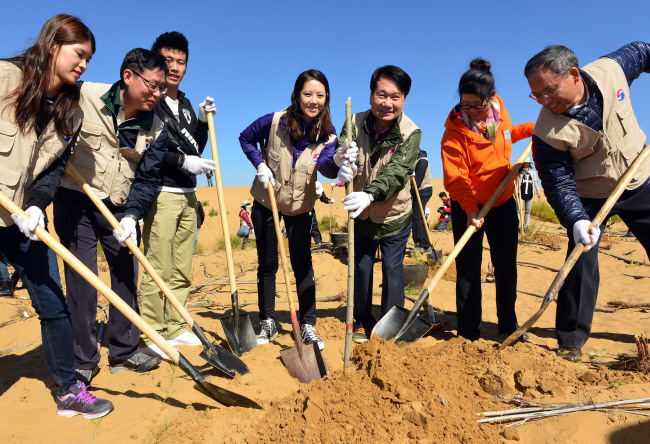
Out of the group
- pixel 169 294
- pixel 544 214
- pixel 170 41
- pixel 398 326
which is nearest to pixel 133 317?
pixel 169 294

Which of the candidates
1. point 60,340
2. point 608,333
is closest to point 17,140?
point 60,340

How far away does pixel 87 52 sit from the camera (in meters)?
2.34

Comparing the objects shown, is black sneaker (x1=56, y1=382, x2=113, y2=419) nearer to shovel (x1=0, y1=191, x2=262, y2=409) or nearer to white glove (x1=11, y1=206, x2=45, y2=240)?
shovel (x1=0, y1=191, x2=262, y2=409)

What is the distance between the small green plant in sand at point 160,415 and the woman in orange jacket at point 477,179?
86.7 inches

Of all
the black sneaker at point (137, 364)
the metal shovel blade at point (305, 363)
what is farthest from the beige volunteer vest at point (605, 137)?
the black sneaker at point (137, 364)

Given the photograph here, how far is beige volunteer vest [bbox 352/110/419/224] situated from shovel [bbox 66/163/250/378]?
1.40m

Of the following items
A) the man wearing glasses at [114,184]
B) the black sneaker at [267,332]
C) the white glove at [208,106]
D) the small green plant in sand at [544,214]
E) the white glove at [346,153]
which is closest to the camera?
the man wearing glasses at [114,184]

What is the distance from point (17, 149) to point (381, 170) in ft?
7.37

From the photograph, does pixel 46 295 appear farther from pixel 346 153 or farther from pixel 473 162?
pixel 473 162

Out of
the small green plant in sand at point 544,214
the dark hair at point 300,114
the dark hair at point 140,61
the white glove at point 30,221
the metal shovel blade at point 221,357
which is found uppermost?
the dark hair at point 140,61

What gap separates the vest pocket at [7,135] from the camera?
2.21 metres

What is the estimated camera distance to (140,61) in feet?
9.18

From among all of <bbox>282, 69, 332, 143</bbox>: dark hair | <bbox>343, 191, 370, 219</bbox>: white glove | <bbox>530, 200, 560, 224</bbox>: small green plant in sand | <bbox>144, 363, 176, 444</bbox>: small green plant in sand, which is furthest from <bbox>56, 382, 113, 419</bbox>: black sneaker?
<bbox>530, 200, 560, 224</bbox>: small green plant in sand

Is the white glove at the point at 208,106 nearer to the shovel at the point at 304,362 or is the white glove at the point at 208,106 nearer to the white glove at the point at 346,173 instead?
the white glove at the point at 346,173
